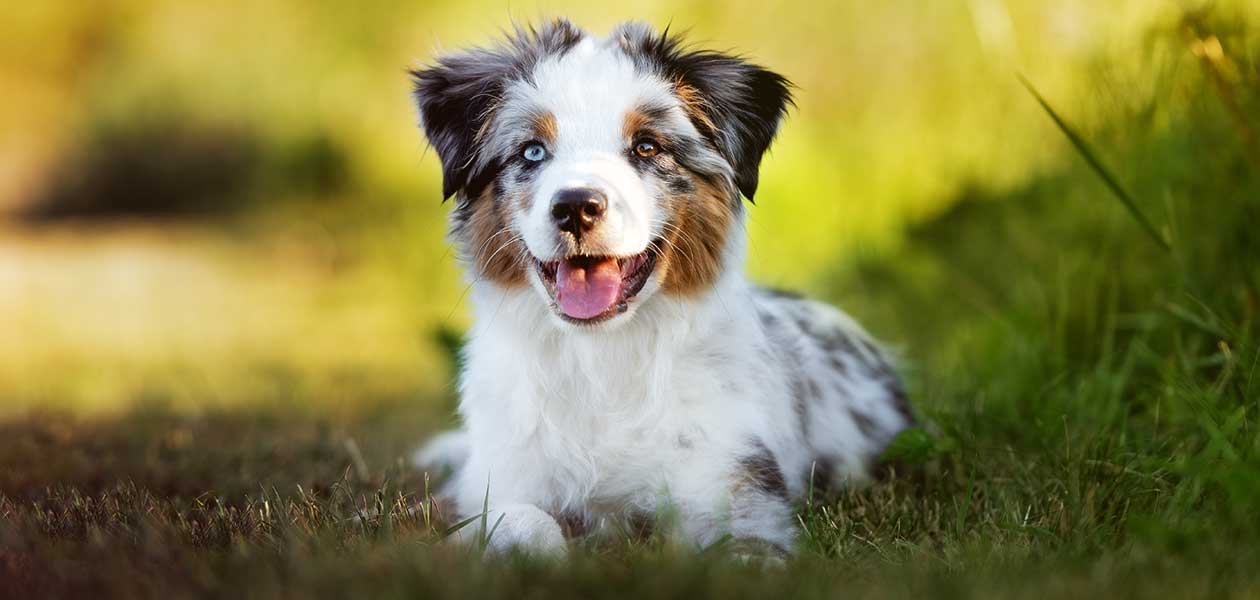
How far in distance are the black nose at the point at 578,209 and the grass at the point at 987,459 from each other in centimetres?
85

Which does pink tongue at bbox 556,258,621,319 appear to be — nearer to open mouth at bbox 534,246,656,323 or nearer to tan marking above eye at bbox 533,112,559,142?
open mouth at bbox 534,246,656,323

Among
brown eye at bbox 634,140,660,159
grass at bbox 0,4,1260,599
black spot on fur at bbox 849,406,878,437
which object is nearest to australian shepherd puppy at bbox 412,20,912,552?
brown eye at bbox 634,140,660,159

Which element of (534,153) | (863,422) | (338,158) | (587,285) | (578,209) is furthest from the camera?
(338,158)

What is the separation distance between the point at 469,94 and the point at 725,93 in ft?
2.68

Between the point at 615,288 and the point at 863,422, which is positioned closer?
the point at 615,288

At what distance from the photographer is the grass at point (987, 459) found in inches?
97.6

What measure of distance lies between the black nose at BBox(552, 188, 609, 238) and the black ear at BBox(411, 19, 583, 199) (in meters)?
0.53

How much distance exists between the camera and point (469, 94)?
12.4 ft

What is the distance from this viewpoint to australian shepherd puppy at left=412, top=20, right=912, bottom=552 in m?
3.38

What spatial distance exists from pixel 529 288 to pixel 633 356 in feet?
1.24

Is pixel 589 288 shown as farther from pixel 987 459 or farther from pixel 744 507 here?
pixel 987 459

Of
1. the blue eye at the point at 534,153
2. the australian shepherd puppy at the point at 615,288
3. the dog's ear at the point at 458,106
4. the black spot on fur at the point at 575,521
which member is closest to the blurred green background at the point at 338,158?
the dog's ear at the point at 458,106

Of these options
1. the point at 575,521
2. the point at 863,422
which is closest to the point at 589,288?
the point at 575,521

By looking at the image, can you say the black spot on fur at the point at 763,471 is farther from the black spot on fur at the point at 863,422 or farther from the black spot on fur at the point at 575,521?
the black spot on fur at the point at 863,422
